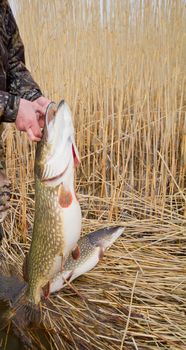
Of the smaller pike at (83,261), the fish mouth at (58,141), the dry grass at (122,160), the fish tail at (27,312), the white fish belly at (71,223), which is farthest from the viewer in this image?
the smaller pike at (83,261)

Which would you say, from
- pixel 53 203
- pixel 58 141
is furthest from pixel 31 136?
pixel 53 203

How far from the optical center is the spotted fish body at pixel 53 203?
1304 mm

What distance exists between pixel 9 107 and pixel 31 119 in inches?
5.2

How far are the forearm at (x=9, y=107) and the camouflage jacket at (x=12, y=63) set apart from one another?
0.24 m

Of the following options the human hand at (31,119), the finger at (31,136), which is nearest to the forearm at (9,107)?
the human hand at (31,119)

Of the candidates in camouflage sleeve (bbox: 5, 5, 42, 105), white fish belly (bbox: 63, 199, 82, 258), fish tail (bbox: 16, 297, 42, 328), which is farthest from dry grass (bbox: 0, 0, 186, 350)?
camouflage sleeve (bbox: 5, 5, 42, 105)

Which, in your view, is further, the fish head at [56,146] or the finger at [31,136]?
the finger at [31,136]

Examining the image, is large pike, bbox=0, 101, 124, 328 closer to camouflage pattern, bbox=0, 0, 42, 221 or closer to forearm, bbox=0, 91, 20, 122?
forearm, bbox=0, 91, 20, 122

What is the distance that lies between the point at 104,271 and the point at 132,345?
0.57 m

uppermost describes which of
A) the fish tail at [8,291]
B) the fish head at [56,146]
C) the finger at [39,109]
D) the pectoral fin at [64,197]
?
the finger at [39,109]

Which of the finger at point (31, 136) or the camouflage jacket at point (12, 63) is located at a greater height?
the camouflage jacket at point (12, 63)

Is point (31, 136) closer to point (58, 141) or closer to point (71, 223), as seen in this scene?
point (58, 141)

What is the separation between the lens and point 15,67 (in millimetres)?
1983

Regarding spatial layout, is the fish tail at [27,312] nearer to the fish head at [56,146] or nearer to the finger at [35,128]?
the fish head at [56,146]
